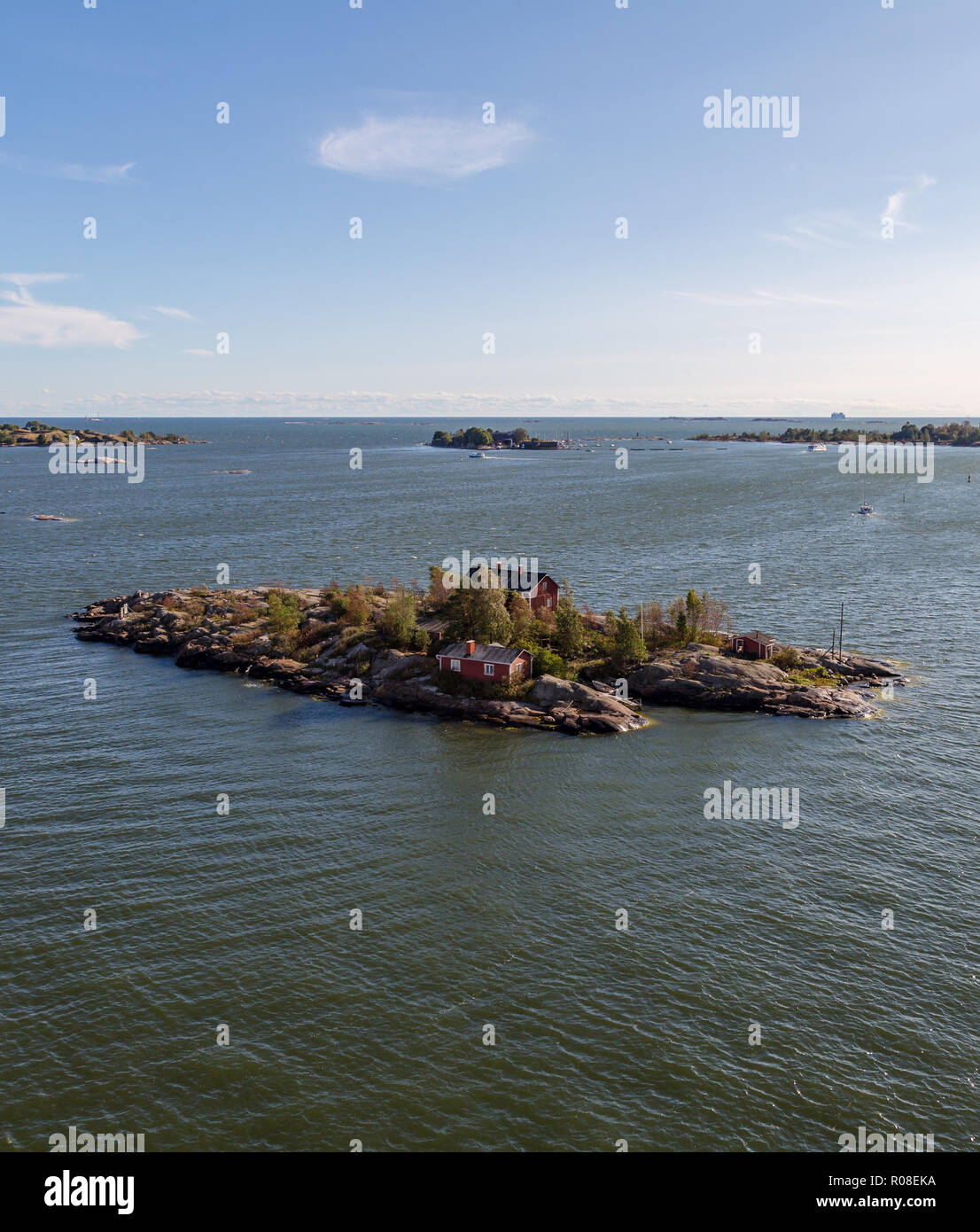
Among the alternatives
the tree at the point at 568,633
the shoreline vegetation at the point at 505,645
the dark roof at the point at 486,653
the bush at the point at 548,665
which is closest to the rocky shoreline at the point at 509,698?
the shoreline vegetation at the point at 505,645

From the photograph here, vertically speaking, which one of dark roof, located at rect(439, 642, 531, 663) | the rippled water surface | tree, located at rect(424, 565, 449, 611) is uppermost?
tree, located at rect(424, 565, 449, 611)

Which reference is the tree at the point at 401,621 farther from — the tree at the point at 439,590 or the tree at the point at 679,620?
the tree at the point at 679,620

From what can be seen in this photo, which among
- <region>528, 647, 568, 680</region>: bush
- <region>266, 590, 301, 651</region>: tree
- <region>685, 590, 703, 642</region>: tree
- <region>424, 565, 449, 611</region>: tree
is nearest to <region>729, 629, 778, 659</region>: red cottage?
<region>685, 590, 703, 642</region>: tree

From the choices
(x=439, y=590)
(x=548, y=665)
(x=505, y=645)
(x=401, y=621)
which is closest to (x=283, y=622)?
(x=401, y=621)

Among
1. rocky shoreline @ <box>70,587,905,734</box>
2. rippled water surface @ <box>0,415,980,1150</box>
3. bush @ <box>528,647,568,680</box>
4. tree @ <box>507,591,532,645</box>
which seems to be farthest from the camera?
tree @ <box>507,591,532,645</box>

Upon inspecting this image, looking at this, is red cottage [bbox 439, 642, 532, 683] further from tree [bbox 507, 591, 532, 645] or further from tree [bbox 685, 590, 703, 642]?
tree [bbox 685, 590, 703, 642]

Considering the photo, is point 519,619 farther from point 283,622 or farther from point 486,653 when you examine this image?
point 283,622

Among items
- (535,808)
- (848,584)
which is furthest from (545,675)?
(848,584)
